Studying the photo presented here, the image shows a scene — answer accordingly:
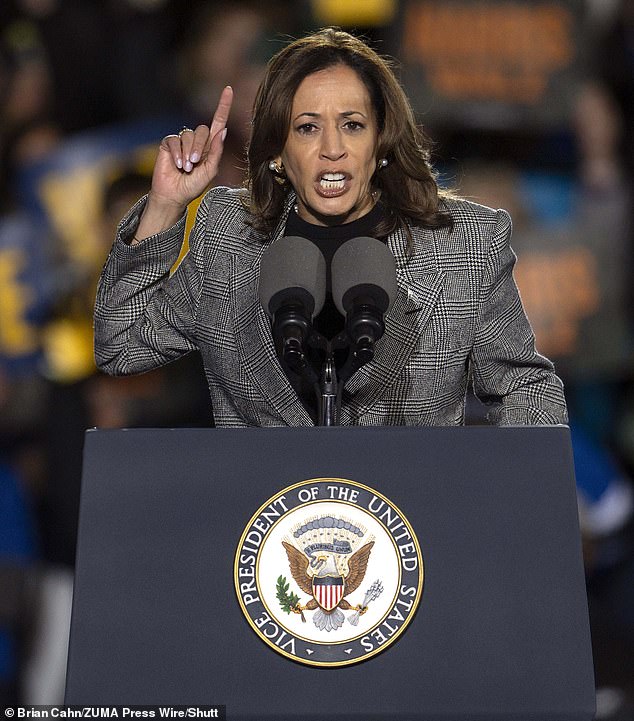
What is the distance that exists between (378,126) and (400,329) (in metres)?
0.30

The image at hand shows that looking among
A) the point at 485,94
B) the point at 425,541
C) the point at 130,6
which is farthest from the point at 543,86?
the point at 425,541

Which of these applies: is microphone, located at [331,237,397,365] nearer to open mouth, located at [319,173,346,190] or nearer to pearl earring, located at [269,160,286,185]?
open mouth, located at [319,173,346,190]

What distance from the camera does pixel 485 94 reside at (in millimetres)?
4301

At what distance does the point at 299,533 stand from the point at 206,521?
3.8 inches

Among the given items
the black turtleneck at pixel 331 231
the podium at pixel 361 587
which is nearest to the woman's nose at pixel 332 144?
the black turtleneck at pixel 331 231

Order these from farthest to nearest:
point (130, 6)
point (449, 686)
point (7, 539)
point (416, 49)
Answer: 1. point (130, 6)
2. point (416, 49)
3. point (7, 539)
4. point (449, 686)

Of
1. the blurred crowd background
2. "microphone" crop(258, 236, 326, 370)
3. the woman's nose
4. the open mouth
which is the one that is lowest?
"microphone" crop(258, 236, 326, 370)

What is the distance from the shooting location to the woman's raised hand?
181 centimetres

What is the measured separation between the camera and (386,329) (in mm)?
1815

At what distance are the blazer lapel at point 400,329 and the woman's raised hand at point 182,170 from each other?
293 millimetres

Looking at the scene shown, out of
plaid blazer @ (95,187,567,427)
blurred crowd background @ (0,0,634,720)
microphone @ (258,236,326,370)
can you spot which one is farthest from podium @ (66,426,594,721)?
blurred crowd background @ (0,0,634,720)

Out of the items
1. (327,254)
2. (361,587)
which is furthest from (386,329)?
(361,587)

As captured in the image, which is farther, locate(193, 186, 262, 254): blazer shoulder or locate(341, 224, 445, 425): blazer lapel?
locate(193, 186, 262, 254): blazer shoulder

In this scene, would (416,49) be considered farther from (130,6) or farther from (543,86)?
(130,6)
